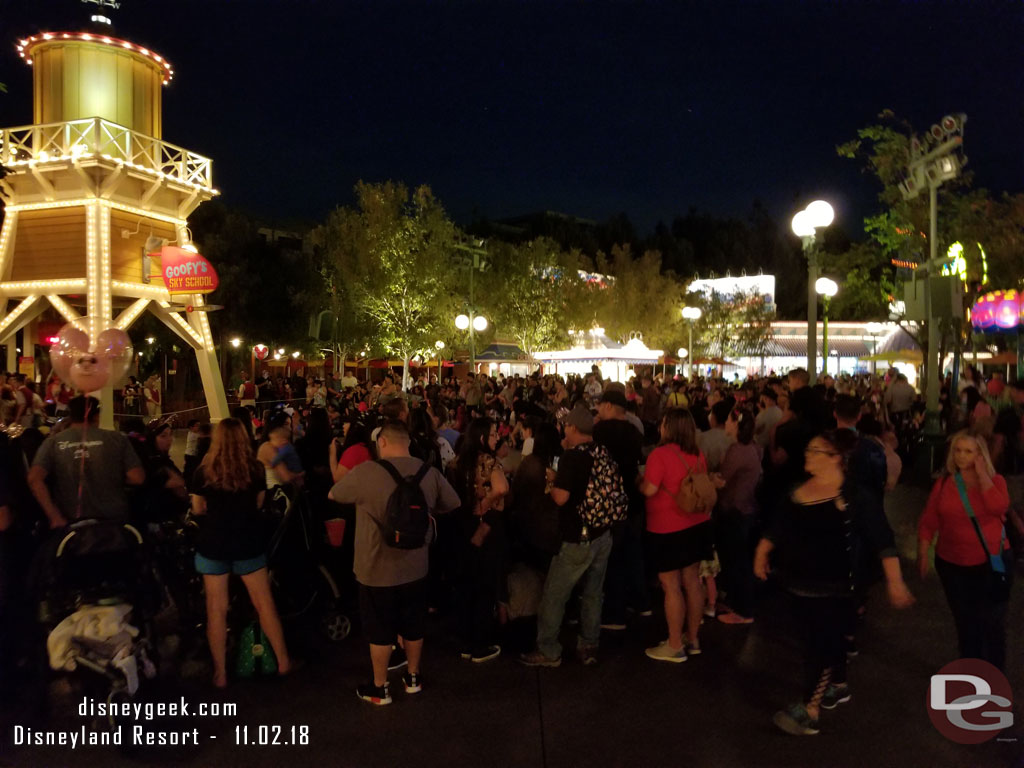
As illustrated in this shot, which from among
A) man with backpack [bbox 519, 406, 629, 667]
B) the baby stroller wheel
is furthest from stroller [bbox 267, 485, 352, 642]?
man with backpack [bbox 519, 406, 629, 667]

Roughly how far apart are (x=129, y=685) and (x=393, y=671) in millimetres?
1629

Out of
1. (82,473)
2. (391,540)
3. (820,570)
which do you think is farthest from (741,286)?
Result: (82,473)

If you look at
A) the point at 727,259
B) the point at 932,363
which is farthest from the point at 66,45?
the point at 727,259

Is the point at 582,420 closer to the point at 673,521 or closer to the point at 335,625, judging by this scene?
the point at 673,521

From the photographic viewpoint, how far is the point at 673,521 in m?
5.36

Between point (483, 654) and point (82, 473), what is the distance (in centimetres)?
294

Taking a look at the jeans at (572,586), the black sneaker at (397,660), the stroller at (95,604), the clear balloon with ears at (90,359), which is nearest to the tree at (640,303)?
the clear balloon with ears at (90,359)

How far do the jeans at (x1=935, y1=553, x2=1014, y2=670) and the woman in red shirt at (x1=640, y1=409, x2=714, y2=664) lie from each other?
152 centimetres

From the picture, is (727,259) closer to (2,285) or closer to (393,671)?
(2,285)

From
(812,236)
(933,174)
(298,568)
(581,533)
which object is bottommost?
(298,568)

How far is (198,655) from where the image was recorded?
561 centimetres

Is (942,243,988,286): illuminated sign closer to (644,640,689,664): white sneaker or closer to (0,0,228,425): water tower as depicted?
(644,640,689,664): white sneaker

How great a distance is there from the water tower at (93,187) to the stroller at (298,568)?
12.5 m

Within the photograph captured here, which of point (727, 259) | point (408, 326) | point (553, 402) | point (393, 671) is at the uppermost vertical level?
point (727, 259)
